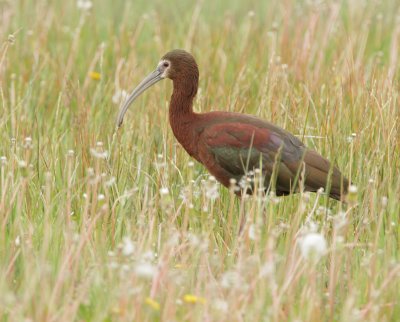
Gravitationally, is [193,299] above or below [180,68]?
below

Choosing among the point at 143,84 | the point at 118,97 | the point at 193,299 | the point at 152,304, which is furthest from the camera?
the point at 118,97

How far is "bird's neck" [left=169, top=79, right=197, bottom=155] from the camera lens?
230 inches

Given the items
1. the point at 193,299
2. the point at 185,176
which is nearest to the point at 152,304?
the point at 193,299

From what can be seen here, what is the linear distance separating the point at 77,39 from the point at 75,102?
1.02 meters

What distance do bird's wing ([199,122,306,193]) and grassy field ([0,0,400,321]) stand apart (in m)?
0.14

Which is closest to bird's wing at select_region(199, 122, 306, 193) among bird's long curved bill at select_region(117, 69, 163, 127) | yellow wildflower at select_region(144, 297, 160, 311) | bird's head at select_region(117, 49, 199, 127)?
bird's head at select_region(117, 49, 199, 127)

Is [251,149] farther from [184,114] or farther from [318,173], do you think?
[184,114]

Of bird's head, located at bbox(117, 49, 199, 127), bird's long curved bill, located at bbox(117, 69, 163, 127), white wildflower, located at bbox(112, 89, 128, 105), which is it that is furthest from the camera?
white wildflower, located at bbox(112, 89, 128, 105)

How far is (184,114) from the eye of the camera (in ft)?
19.5

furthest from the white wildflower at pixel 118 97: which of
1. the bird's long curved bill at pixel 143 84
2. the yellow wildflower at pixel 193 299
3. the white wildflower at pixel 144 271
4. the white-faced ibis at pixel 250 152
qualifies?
the white wildflower at pixel 144 271

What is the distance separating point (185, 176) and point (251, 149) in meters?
0.46

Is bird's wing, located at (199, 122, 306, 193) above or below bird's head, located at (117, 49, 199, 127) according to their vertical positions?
below

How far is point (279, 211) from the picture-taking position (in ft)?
17.9

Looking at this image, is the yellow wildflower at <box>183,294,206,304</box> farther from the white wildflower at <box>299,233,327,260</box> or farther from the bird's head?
the bird's head
